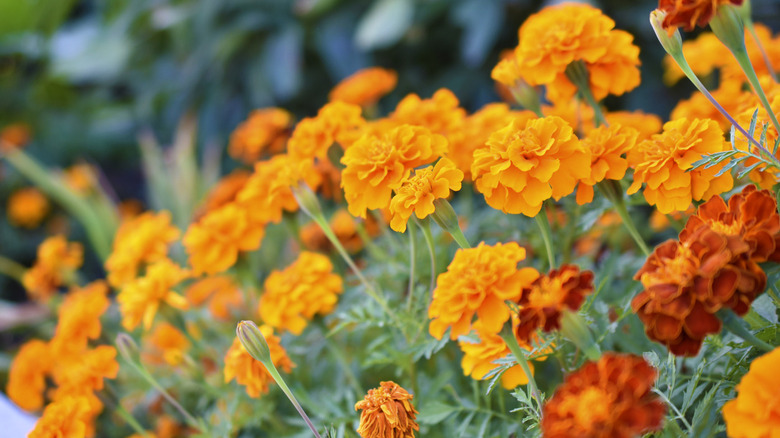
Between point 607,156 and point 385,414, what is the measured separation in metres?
0.29

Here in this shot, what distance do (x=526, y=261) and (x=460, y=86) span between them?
1047 mm

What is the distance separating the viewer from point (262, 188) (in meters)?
0.78

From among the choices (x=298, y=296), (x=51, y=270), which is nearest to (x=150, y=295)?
(x=298, y=296)

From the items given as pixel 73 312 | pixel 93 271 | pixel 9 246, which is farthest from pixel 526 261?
pixel 9 246

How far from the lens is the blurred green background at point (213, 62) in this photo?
1676 millimetres

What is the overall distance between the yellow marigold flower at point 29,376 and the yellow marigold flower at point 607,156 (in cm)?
71

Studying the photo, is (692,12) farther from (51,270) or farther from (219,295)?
(51,270)

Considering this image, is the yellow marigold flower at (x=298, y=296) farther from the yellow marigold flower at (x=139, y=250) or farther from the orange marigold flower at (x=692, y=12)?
the orange marigold flower at (x=692, y=12)

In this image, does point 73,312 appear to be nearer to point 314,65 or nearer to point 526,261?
point 526,261

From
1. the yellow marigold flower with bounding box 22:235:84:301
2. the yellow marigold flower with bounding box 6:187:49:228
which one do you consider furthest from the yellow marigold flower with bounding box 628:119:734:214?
the yellow marigold flower with bounding box 6:187:49:228

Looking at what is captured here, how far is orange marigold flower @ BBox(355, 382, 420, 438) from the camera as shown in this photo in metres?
0.50

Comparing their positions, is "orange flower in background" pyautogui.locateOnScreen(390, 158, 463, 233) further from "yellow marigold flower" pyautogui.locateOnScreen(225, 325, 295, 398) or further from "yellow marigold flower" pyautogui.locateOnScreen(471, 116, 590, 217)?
"yellow marigold flower" pyautogui.locateOnScreen(225, 325, 295, 398)

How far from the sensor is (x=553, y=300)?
428 millimetres

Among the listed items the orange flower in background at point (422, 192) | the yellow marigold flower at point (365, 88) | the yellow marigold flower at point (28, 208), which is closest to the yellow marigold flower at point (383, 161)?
the orange flower in background at point (422, 192)
